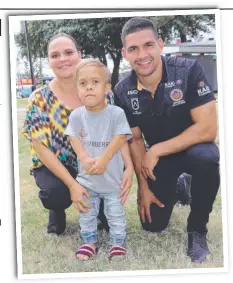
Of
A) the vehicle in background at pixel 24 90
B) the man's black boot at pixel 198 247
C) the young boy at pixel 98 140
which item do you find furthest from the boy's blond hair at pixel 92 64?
the man's black boot at pixel 198 247

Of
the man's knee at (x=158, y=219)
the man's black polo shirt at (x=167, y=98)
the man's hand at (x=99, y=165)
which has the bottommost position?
the man's knee at (x=158, y=219)

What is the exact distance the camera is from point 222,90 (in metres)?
2.52

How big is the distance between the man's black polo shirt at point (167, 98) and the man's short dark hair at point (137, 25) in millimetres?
169

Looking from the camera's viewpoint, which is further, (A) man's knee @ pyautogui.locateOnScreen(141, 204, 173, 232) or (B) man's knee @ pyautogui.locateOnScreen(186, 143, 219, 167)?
(A) man's knee @ pyautogui.locateOnScreen(141, 204, 173, 232)

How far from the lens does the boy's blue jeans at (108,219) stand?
250cm

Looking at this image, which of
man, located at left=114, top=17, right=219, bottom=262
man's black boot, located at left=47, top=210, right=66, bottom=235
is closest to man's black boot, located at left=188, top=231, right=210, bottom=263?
man, located at left=114, top=17, right=219, bottom=262

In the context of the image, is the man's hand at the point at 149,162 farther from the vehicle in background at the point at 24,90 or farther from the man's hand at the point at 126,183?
the vehicle in background at the point at 24,90

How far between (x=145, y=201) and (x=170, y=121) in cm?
43

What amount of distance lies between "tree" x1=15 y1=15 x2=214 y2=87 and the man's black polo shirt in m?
0.11

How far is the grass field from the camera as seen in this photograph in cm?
255

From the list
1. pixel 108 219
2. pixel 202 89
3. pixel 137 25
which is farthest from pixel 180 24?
pixel 108 219

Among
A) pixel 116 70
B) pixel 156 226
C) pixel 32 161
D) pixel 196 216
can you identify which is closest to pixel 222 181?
pixel 196 216

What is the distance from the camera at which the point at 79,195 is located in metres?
2.50

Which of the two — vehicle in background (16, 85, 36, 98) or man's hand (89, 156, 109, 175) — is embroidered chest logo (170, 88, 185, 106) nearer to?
man's hand (89, 156, 109, 175)
